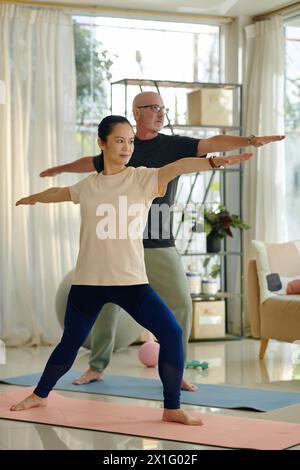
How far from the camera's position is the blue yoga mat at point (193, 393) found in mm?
4422

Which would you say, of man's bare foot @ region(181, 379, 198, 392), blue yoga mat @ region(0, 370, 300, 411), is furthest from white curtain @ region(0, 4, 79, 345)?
man's bare foot @ region(181, 379, 198, 392)

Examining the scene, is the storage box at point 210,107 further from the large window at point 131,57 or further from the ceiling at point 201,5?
the ceiling at point 201,5

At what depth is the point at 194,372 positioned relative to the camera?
5523mm

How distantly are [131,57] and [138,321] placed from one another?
12.6 feet

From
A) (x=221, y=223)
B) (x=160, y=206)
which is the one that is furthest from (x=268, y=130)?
(x=160, y=206)

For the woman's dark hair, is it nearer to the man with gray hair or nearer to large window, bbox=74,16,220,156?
the man with gray hair

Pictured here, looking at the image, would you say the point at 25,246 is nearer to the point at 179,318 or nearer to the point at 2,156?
the point at 2,156

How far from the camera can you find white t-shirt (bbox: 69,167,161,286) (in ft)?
12.6

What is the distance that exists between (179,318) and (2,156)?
253 centimetres

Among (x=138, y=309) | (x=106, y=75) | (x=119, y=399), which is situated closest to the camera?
(x=138, y=309)

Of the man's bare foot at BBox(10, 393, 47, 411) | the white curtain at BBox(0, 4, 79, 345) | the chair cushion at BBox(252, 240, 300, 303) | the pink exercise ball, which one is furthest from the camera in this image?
the white curtain at BBox(0, 4, 79, 345)

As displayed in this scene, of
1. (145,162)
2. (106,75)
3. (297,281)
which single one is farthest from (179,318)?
(106,75)

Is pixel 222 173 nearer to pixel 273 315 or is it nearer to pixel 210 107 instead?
pixel 210 107

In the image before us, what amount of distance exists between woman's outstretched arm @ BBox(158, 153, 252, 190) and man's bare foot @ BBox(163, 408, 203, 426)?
94 centimetres
